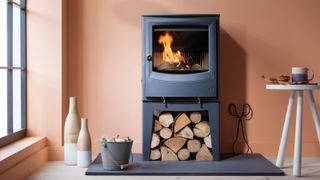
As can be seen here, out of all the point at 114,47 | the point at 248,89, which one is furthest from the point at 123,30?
the point at 248,89

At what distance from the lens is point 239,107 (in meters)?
4.18

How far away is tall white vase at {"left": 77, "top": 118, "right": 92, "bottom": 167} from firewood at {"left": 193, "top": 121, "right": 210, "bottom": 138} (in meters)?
0.81

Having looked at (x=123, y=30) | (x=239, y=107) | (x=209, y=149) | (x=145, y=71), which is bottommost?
(x=209, y=149)

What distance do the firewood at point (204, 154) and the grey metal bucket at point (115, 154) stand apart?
627 mm

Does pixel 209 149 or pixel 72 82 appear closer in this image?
pixel 209 149

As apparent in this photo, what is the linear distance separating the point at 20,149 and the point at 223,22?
6.33 ft

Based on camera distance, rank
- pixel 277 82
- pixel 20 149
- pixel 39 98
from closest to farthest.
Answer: pixel 20 149
pixel 277 82
pixel 39 98

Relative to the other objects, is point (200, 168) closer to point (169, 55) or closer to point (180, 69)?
point (180, 69)

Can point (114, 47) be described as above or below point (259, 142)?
above

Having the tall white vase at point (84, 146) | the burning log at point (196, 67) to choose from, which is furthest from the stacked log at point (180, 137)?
the tall white vase at point (84, 146)

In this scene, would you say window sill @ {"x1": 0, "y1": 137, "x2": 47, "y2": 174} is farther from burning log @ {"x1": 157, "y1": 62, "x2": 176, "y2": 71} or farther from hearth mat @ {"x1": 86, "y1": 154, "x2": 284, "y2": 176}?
burning log @ {"x1": 157, "y1": 62, "x2": 176, "y2": 71}

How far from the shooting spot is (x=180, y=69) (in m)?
3.75

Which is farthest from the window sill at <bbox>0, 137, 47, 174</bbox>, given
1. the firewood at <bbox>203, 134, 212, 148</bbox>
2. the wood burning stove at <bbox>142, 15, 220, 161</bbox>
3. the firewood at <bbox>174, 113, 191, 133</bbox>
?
the firewood at <bbox>203, 134, 212, 148</bbox>

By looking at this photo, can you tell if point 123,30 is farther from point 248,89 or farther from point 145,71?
point 248,89
